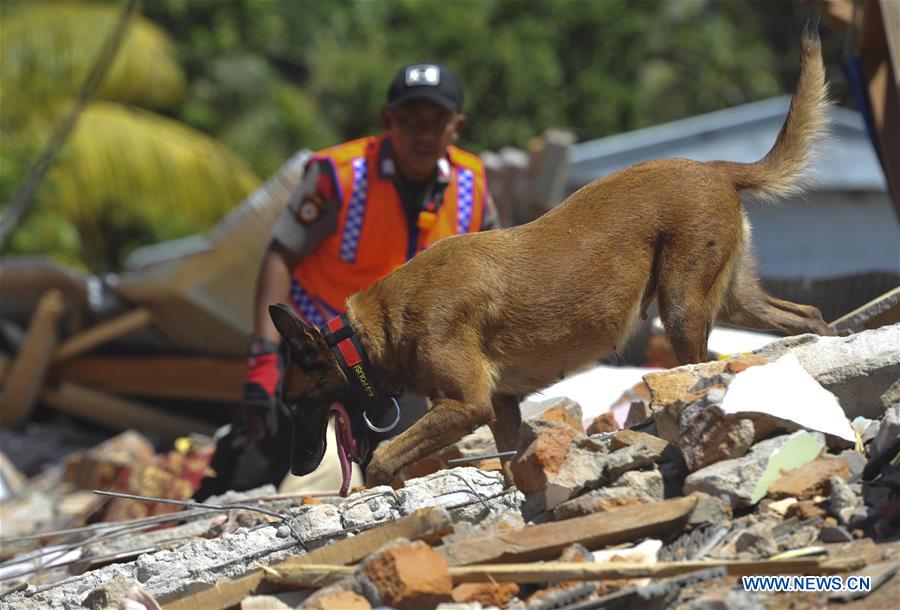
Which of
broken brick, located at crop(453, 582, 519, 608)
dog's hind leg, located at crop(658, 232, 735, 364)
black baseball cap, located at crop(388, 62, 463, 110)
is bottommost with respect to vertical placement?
broken brick, located at crop(453, 582, 519, 608)

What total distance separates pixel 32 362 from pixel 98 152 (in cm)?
653

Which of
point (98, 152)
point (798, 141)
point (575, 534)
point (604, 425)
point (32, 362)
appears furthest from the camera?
point (98, 152)

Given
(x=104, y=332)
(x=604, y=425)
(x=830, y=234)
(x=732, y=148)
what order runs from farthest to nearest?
1. (x=732, y=148)
2. (x=830, y=234)
3. (x=104, y=332)
4. (x=604, y=425)

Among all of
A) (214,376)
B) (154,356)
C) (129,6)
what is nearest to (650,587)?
(129,6)

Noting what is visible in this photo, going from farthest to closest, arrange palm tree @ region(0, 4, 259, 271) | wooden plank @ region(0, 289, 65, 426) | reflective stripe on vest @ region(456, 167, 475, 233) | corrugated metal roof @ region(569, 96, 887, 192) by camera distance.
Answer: palm tree @ region(0, 4, 259, 271)
corrugated metal roof @ region(569, 96, 887, 192)
wooden plank @ region(0, 289, 65, 426)
reflective stripe on vest @ region(456, 167, 475, 233)

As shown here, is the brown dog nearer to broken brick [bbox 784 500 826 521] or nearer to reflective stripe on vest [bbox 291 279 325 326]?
reflective stripe on vest [bbox 291 279 325 326]

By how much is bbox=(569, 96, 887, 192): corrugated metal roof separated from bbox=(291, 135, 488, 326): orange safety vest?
7252 mm

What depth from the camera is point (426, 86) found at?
659 cm

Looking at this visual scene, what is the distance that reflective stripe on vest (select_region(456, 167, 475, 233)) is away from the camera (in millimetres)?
6852

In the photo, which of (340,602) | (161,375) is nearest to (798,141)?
(340,602)

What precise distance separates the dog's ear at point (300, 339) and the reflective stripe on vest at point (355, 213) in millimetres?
1186

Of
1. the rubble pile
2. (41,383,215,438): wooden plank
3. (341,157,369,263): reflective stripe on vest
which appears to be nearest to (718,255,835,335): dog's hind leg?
the rubble pile

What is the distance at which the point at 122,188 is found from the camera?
60.5 feet

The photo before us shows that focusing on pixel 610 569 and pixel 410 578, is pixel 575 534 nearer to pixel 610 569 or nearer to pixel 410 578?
pixel 610 569
